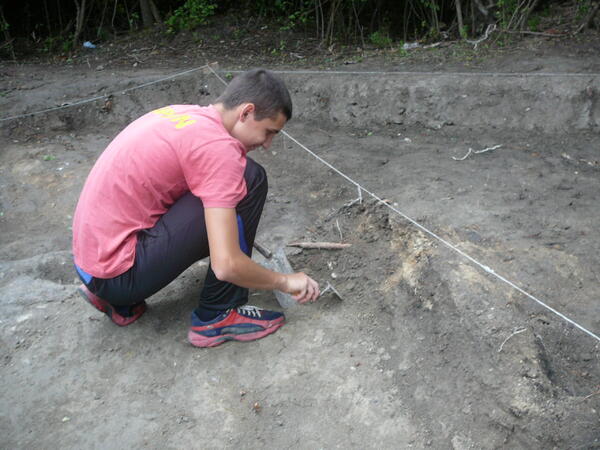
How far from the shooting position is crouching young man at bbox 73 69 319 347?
→ 1.69 meters

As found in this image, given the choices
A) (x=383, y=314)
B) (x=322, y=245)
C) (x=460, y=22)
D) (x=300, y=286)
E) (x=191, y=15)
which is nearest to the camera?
(x=300, y=286)

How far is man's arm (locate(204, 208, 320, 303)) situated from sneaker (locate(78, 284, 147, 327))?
701 millimetres

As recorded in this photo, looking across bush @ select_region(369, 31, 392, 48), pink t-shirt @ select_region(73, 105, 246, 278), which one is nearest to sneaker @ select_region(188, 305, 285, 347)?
pink t-shirt @ select_region(73, 105, 246, 278)

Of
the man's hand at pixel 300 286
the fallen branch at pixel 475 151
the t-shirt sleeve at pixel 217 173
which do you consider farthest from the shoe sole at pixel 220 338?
the fallen branch at pixel 475 151

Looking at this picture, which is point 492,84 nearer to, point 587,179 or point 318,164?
point 587,179

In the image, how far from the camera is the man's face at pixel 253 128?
1828 mm

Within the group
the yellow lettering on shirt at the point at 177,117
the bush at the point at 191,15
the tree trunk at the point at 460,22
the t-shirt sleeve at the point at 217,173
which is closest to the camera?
the t-shirt sleeve at the point at 217,173

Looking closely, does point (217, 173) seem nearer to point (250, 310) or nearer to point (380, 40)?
point (250, 310)

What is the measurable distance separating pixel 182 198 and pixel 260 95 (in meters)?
0.47

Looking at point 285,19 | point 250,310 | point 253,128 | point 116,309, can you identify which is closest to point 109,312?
point 116,309

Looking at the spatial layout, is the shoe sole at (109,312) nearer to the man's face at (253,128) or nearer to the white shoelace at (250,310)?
the white shoelace at (250,310)

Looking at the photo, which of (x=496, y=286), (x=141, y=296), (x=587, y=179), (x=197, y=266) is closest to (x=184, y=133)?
(x=141, y=296)

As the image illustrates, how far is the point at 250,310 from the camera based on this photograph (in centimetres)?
224

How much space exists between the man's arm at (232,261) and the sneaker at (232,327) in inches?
14.3
